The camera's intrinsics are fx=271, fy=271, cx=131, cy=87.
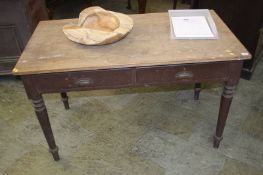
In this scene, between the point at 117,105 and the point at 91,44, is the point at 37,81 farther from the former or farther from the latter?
the point at 117,105

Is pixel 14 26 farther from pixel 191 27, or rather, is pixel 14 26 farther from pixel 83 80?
pixel 191 27

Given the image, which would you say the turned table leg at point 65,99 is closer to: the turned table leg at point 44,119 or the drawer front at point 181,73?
the turned table leg at point 44,119

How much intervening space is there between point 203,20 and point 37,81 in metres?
0.84

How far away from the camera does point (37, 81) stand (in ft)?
3.64

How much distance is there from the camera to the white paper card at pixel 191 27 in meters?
1.24

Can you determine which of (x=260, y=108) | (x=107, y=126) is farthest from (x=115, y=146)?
(x=260, y=108)

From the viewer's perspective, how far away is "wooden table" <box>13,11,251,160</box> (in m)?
1.08

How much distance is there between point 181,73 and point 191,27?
0.29m

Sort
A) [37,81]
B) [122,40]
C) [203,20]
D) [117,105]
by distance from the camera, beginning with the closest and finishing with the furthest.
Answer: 1. [37,81]
2. [122,40]
3. [203,20]
4. [117,105]

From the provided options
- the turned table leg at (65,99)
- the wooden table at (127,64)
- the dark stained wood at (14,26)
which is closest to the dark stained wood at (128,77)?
the wooden table at (127,64)

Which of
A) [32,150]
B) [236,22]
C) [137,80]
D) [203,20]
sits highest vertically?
[203,20]

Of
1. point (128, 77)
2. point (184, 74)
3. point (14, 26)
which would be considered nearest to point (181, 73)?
point (184, 74)

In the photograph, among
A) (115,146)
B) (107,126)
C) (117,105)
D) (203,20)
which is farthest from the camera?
(117,105)

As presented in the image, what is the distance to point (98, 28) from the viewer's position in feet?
4.26
